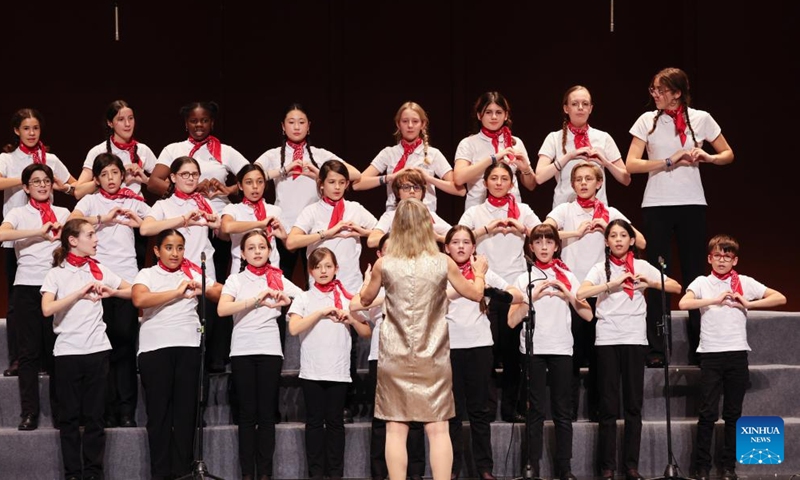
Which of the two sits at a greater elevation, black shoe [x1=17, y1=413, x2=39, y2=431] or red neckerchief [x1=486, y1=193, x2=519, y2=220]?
red neckerchief [x1=486, y1=193, x2=519, y2=220]

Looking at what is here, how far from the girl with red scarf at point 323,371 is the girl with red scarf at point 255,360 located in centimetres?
14

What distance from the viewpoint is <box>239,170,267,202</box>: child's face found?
253 inches

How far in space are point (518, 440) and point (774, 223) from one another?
3.63 meters

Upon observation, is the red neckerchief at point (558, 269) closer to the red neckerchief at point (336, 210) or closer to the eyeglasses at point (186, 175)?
the red neckerchief at point (336, 210)

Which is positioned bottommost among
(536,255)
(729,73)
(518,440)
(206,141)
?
(518,440)

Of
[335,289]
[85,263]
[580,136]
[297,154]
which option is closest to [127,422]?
[85,263]

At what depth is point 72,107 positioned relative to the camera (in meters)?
8.55

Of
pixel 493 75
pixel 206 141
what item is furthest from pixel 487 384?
pixel 493 75

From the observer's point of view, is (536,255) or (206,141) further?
(206,141)

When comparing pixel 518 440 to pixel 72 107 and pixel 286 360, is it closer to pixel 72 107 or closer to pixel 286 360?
pixel 286 360

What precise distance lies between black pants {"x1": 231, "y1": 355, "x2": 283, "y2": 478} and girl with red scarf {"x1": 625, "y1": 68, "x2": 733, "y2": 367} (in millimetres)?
2240

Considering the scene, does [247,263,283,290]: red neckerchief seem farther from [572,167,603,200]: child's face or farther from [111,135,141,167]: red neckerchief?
[572,167,603,200]: child's face

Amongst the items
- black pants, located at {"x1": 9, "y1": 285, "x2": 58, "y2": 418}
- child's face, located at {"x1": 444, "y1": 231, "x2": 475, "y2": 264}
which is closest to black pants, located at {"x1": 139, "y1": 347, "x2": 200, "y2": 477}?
black pants, located at {"x1": 9, "y1": 285, "x2": 58, "y2": 418}

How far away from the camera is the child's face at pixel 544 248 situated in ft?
19.8
